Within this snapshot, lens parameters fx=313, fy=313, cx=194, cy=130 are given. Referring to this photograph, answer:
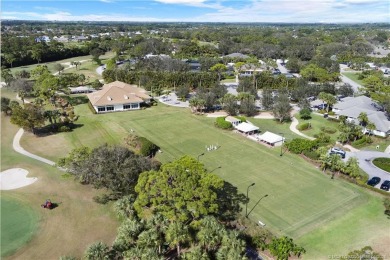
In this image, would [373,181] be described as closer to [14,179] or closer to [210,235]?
[210,235]

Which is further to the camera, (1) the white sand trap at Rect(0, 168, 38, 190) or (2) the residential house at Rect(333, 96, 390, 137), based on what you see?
(2) the residential house at Rect(333, 96, 390, 137)

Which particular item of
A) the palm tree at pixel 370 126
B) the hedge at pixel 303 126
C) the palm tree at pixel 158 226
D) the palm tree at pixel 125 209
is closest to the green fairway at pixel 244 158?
the hedge at pixel 303 126

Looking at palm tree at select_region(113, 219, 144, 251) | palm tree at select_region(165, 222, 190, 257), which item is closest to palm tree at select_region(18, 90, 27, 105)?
palm tree at select_region(113, 219, 144, 251)

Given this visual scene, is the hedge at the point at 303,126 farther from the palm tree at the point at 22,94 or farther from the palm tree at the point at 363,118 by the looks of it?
the palm tree at the point at 22,94

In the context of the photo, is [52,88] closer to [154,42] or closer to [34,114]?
[34,114]

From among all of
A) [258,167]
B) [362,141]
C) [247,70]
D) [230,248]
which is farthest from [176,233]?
[247,70]

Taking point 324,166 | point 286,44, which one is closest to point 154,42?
point 286,44

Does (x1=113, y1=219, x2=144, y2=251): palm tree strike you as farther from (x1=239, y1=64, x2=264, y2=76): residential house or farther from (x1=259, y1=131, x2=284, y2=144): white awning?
(x1=239, y1=64, x2=264, y2=76): residential house
